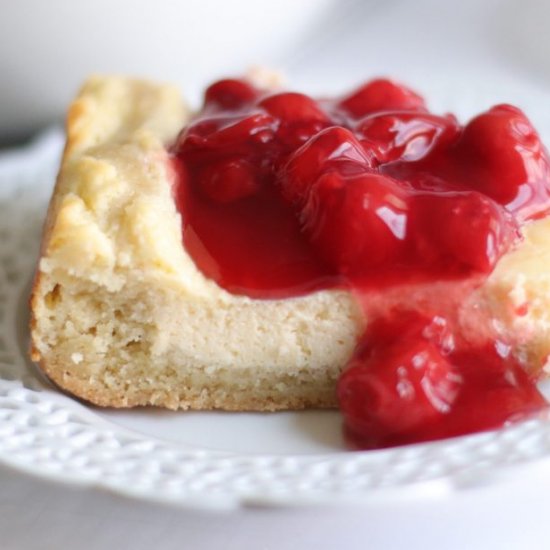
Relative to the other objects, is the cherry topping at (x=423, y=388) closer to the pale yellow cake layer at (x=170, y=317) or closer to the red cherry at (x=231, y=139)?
the pale yellow cake layer at (x=170, y=317)

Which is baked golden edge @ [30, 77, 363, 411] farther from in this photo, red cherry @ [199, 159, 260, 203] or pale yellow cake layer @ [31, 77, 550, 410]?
red cherry @ [199, 159, 260, 203]

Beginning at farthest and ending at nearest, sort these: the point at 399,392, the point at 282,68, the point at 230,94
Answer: the point at 282,68, the point at 230,94, the point at 399,392

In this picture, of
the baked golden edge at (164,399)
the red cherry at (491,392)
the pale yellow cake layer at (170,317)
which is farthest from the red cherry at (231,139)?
the red cherry at (491,392)

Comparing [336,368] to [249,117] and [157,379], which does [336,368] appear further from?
[249,117]

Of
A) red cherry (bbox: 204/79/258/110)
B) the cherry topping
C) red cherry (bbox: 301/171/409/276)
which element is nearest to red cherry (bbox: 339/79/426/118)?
red cherry (bbox: 204/79/258/110)

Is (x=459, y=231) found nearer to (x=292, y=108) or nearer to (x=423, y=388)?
(x=423, y=388)

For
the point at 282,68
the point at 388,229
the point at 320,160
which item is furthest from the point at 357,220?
the point at 282,68
